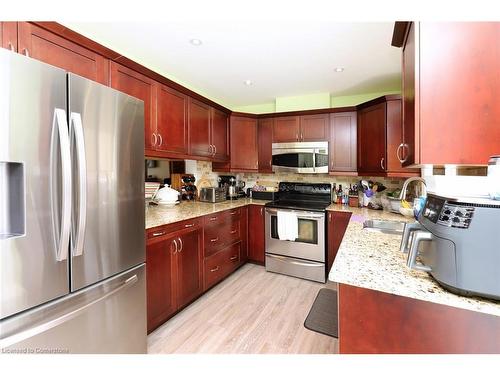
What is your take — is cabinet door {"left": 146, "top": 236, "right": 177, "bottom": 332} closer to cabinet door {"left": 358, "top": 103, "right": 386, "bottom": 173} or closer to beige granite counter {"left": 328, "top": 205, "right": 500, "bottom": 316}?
beige granite counter {"left": 328, "top": 205, "right": 500, "bottom": 316}

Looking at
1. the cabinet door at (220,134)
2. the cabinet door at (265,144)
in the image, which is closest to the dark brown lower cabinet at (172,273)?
the cabinet door at (220,134)

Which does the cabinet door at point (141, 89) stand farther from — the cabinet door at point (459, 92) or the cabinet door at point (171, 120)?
the cabinet door at point (459, 92)

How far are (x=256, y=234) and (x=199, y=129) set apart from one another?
1.57 meters

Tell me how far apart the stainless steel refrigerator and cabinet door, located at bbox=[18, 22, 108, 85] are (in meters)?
0.50

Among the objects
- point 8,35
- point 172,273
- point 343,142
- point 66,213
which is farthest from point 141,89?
point 343,142

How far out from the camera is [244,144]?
11.1 ft

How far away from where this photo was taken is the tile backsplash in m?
3.00

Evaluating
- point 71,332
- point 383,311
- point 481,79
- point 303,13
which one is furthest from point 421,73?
point 71,332

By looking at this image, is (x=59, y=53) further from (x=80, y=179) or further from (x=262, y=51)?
(x=262, y=51)

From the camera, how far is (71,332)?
1.05m

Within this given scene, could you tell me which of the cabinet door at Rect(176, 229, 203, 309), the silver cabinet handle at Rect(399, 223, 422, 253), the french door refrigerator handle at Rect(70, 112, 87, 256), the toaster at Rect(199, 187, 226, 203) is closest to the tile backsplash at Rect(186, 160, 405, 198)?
the toaster at Rect(199, 187, 226, 203)

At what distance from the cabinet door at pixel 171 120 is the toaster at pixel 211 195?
692 mm

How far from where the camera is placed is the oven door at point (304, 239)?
2.68 m

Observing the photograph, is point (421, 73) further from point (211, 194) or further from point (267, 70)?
point (211, 194)
